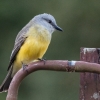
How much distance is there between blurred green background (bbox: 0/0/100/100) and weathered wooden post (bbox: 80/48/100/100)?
7325mm

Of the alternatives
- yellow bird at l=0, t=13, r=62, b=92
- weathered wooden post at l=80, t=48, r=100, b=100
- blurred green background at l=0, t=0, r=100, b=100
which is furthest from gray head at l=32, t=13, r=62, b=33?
blurred green background at l=0, t=0, r=100, b=100

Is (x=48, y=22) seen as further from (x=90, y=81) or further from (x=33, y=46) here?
(x=90, y=81)

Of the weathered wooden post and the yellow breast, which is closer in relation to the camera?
the weathered wooden post

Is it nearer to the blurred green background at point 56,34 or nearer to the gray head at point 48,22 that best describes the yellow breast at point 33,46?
the gray head at point 48,22

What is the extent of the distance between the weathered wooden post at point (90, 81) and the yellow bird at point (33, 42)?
62.5 inches

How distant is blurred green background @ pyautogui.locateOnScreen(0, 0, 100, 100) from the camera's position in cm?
1221

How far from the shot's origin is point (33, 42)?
589cm

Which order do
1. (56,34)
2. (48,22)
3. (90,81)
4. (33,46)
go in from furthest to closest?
1. (56,34)
2. (48,22)
3. (33,46)
4. (90,81)

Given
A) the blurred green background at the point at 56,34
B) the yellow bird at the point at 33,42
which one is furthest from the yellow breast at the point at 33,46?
the blurred green background at the point at 56,34

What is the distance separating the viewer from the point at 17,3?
1441 centimetres

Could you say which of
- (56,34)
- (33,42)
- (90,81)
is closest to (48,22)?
(33,42)

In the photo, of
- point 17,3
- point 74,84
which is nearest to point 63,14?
point 17,3

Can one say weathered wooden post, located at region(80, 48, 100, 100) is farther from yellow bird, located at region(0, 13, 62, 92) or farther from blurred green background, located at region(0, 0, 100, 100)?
blurred green background, located at region(0, 0, 100, 100)

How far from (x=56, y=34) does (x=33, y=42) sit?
7514 millimetres
